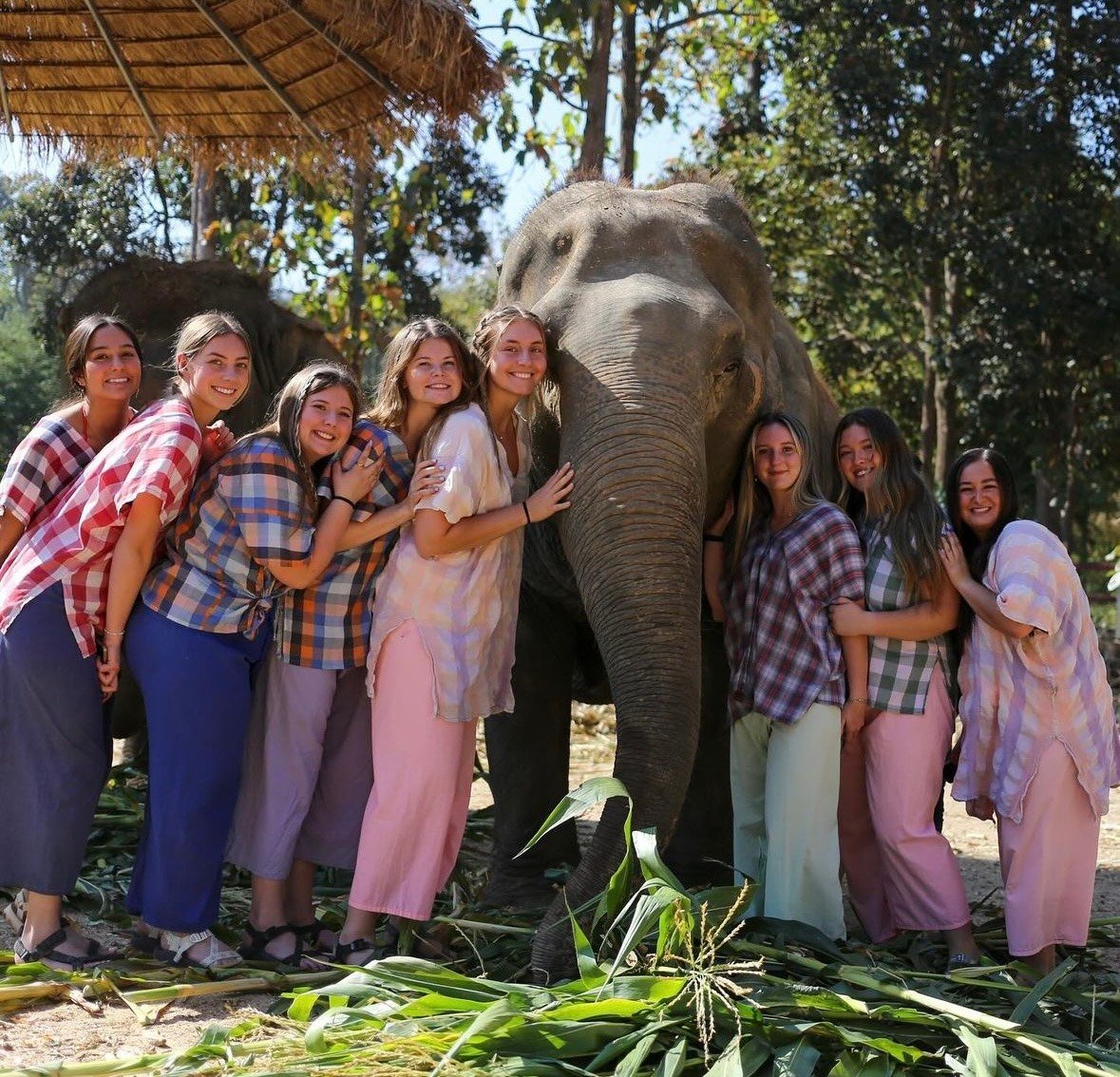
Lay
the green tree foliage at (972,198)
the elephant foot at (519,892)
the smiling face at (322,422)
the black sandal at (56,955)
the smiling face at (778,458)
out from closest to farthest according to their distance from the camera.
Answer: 1. the black sandal at (56,955)
2. the smiling face at (322,422)
3. the smiling face at (778,458)
4. the elephant foot at (519,892)
5. the green tree foliage at (972,198)

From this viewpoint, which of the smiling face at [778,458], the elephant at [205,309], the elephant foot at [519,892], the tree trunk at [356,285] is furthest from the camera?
the tree trunk at [356,285]

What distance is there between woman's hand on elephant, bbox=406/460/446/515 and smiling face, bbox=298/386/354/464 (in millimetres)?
255

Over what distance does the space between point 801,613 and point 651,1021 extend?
166 cm

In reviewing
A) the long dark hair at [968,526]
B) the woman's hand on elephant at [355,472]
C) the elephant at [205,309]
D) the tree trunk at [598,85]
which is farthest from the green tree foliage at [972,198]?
the woman's hand on elephant at [355,472]

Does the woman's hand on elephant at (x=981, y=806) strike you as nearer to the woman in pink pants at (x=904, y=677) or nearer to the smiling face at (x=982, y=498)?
the woman in pink pants at (x=904, y=677)

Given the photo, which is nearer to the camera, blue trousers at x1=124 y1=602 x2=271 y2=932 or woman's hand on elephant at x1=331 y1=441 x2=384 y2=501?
blue trousers at x1=124 y1=602 x2=271 y2=932

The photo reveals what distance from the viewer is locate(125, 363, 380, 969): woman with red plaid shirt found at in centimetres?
421

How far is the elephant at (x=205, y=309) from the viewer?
7.33 metres

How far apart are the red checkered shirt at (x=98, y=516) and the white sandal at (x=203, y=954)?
0.85 meters

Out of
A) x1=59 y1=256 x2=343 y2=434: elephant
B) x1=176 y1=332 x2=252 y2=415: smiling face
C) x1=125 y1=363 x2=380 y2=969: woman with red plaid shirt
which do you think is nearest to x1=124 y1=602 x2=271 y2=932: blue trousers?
x1=125 y1=363 x2=380 y2=969: woman with red plaid shirt

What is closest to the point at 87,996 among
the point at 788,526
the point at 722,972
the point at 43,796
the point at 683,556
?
the point at 43,796

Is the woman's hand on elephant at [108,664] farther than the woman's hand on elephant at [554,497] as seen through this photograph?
No

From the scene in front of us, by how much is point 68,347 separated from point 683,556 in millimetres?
2011

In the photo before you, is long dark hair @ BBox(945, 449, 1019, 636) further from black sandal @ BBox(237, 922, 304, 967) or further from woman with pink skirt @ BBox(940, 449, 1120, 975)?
black sandal @ BBox(237, 922, 304, 967)
